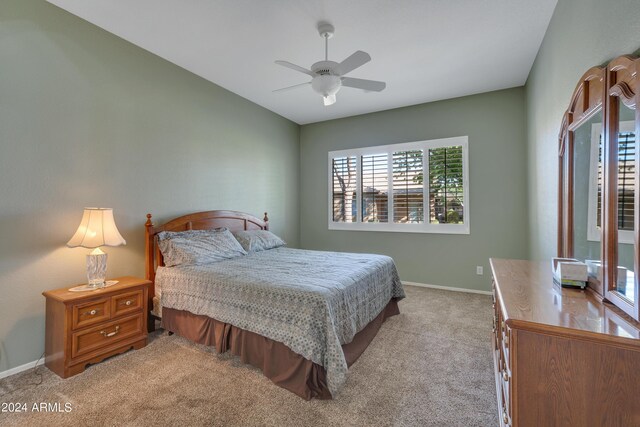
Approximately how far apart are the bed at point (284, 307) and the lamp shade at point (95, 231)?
56cm

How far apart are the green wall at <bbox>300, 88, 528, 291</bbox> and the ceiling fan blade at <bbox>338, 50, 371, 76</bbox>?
2468mm

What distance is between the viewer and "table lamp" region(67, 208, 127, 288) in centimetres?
224

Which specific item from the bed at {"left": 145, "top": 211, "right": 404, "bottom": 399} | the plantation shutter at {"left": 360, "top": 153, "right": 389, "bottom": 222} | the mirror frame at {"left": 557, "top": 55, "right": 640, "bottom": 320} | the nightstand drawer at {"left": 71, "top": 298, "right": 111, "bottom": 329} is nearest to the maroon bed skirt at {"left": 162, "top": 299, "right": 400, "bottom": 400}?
the bed at {"left": 145, "top": 211, "right": 404, "bottom": 399}

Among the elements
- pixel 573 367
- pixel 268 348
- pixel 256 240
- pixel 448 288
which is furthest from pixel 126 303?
pixel 448 288

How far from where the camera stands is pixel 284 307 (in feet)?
6.57

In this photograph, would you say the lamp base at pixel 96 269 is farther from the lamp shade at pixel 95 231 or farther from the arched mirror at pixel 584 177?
the arched mirror at pixel 584 177

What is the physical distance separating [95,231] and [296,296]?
5.68ft

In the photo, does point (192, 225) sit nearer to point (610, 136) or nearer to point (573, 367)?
point (573, 367)

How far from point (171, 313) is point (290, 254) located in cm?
138

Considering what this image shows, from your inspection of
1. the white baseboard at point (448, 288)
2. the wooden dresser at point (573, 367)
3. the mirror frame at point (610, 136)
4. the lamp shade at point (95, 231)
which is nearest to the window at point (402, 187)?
the white baseboard at point (448, 288)

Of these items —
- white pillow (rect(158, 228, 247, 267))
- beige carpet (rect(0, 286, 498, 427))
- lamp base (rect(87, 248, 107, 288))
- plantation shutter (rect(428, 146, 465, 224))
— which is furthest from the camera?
plantation shutter (rect(428, 146, 465, 224))

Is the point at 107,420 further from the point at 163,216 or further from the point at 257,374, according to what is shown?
the point at 163,216

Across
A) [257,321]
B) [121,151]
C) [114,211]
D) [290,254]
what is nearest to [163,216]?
[114,211]

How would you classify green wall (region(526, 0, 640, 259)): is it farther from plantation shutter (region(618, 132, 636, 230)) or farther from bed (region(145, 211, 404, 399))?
bed (region(145, 211, 404, 399))
